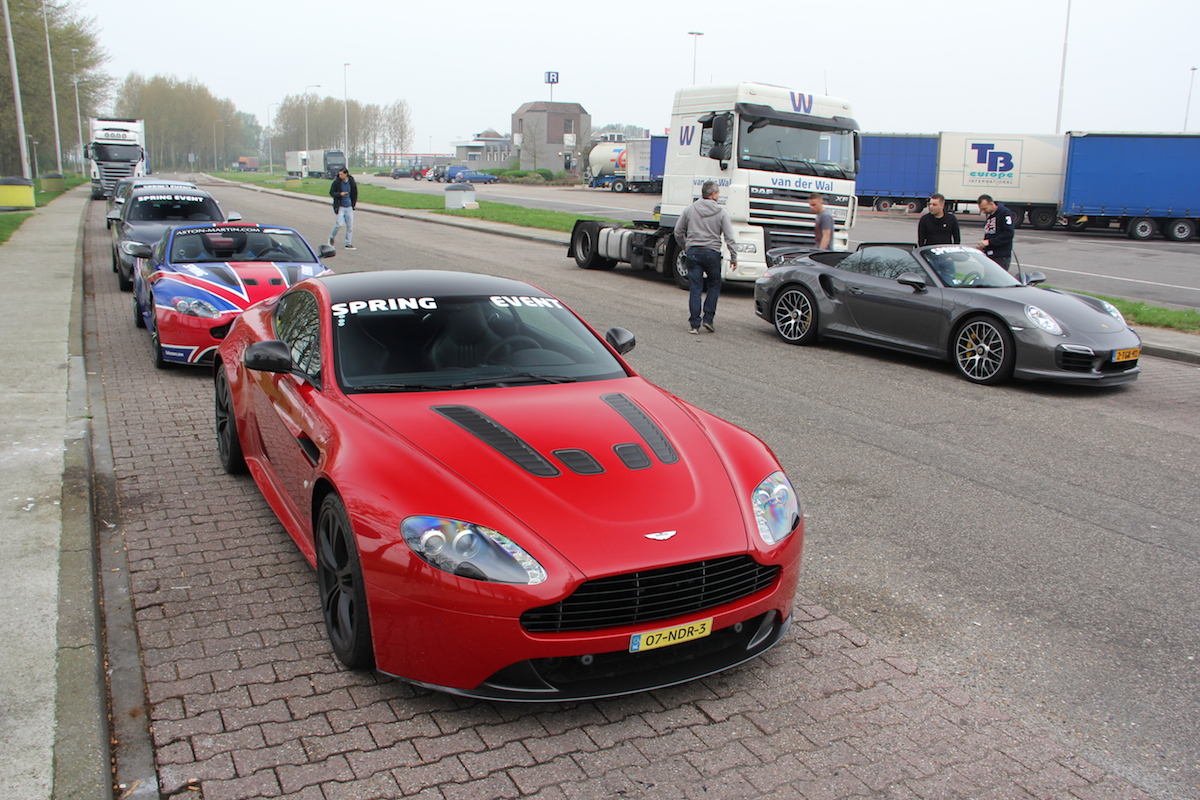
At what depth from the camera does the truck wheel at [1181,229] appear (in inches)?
1262

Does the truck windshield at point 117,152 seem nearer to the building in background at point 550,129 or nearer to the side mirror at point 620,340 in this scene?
the side mirror at point 620,340

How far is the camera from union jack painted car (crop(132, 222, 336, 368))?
875 cm

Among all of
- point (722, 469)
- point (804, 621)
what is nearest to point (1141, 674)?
point (804, 621)

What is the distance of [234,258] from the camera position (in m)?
9.98

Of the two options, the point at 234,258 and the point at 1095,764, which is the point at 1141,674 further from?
the point at 234,258

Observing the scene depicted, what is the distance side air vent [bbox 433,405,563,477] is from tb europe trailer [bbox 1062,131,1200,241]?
3502 centimetres

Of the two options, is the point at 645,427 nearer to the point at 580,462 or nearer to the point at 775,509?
the point at 580,462

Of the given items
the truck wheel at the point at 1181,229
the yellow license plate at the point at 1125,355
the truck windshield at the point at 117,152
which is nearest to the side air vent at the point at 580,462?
the yellow license plate at the point at 1125,355

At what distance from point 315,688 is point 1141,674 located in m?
3.32

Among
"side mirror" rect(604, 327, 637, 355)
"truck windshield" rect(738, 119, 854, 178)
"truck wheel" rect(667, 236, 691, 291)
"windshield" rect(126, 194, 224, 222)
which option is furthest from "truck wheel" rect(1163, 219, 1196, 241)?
"side mirror" rect(604, 327, 637, 355)

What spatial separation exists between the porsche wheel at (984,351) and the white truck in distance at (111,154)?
4429 centimetres

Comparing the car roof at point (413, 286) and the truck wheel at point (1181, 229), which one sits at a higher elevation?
the car roof at point (413, 286)

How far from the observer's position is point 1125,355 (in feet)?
30.2

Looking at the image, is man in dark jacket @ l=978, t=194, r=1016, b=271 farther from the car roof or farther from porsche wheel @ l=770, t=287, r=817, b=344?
the car roof
